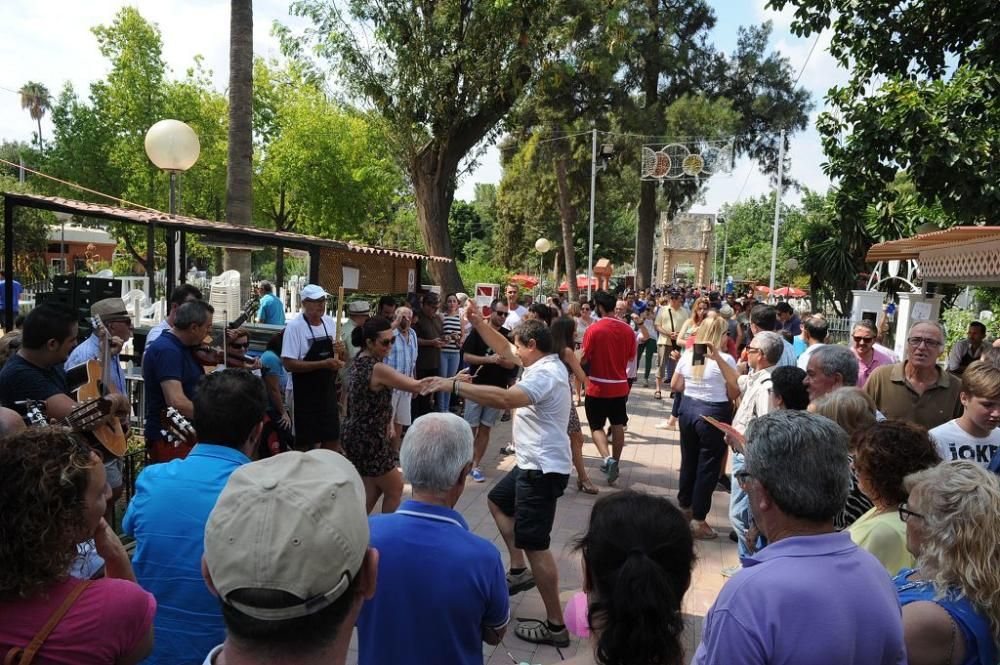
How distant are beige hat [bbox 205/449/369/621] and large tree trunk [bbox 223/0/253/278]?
9.44 metres

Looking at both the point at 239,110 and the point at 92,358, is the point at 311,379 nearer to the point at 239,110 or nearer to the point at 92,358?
the point at 92,358

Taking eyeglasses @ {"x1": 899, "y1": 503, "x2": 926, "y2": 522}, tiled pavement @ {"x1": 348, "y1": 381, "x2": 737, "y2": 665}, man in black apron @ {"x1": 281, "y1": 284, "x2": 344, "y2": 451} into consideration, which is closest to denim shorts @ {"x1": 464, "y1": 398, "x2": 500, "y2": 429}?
tiled pavement @ {"x1": 348, "y1": 381, "x2": 737, "y2": 665}

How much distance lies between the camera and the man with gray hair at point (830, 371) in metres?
4.08

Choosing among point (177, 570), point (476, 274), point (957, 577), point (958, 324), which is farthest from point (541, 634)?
point (476, 274)

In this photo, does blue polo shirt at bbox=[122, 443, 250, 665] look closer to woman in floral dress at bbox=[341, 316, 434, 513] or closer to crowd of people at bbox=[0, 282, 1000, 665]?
crowd of people at bbox=[0, 282, 1000, 665]

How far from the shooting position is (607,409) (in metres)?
7.29

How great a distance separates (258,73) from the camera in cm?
2792

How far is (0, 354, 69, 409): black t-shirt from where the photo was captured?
3592mm

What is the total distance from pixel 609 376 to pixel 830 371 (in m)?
3.23

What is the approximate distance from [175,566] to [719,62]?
2741 centimetres

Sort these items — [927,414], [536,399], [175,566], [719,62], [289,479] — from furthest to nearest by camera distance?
[719,62] → [927,414] → [536,399] → [175,566] → [289,479]

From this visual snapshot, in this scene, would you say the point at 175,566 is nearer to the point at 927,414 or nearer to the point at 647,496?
the point at 647,496

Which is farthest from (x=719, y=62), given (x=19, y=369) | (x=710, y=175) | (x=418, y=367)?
(x=19, y=369)

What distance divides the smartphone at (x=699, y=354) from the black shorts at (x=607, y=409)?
1.56m
